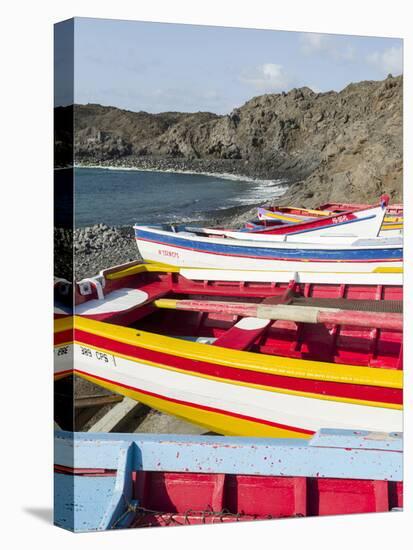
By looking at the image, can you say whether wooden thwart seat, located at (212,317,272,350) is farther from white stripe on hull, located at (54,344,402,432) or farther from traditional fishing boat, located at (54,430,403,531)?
traditional fishing boat, located at (54,430,403,531)

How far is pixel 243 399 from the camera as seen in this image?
10.4 feet

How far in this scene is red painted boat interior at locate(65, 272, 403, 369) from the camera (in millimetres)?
3936

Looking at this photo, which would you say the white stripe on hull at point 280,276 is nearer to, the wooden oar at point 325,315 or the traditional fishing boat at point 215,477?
the wooden oar at point 325,315

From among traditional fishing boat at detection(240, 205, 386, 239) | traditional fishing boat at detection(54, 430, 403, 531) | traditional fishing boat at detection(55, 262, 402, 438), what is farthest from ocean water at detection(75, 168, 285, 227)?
traditional fishing boat at detection(240, 205, 386, 239)

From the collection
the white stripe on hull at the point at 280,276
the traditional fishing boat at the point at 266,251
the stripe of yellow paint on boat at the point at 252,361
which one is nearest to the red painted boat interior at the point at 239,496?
the stripe of yellow paint on boat at the point at 252,361

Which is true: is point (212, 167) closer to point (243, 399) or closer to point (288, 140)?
point (288, 140)

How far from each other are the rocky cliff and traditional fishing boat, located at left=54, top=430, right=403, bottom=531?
135 cm

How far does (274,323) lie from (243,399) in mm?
A: 974

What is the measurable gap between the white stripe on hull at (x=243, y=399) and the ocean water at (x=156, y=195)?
79 centimetres

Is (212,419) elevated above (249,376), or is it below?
below

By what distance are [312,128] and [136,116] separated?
8143 mm

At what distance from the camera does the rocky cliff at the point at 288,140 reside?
15.8ft

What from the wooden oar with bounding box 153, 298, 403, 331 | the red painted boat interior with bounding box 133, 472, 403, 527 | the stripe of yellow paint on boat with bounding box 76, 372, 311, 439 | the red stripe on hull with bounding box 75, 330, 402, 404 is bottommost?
the red painted boat interior with bounding box 133, 472, 403, 527

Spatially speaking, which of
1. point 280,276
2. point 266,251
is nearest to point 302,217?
point 266,251
